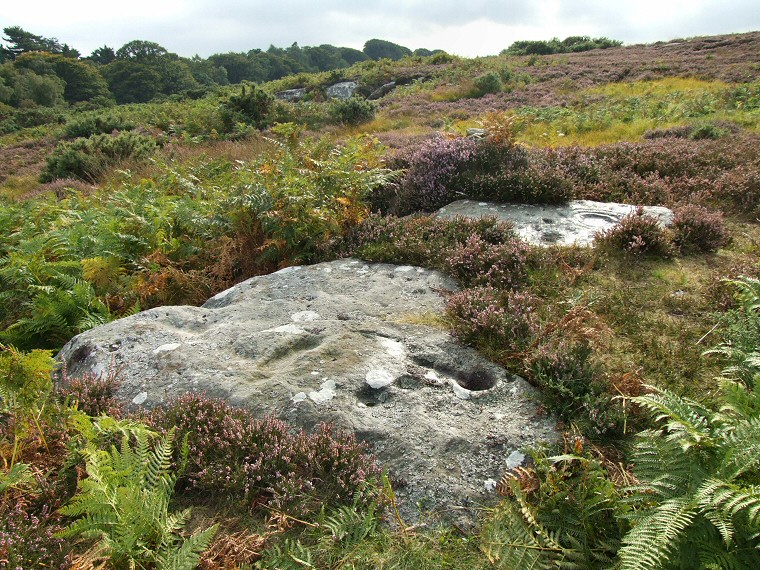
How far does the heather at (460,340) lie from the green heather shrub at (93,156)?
291 inches

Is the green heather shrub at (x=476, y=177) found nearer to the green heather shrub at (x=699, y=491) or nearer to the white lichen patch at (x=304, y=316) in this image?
the white lichen patch at (x=304, y=316)

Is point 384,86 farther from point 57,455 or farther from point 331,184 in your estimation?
point 57,455

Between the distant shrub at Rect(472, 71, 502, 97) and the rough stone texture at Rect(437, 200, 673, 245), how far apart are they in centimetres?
1831

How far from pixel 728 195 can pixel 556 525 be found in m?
6.51

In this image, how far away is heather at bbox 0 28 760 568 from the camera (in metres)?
2.42

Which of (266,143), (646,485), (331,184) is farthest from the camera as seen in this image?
(266,143)

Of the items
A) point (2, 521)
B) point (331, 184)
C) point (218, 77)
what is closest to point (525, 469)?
point (2, 521)

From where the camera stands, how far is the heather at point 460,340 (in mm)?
2416

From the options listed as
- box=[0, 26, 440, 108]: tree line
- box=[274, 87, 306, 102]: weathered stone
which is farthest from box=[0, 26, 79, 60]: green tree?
box=[274, 87, 306, 102]: weathered stone

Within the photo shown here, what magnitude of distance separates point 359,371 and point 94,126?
27.1 m

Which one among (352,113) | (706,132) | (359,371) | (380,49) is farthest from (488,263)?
(380,49)

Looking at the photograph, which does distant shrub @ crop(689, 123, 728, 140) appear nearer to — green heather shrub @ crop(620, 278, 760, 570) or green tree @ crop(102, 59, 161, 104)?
green heather shrub @ crop(620, 278, 760, 570)

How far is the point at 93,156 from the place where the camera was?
55.7ft

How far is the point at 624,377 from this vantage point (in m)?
3.37
